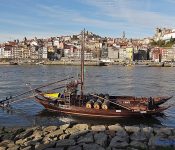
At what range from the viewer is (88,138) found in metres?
13.7

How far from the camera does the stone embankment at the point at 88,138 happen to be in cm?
1301

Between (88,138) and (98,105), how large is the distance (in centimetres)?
1096

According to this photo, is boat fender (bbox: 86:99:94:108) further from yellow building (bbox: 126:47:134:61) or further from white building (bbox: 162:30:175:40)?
white building (bbox: 162:30:175:40)

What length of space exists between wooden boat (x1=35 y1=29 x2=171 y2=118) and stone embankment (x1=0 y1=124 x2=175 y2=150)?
8.44 metres

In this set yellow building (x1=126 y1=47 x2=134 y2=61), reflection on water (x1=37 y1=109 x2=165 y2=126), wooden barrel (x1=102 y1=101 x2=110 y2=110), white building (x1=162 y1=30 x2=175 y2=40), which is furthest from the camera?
white building (x1=162 y1=30 x2=175 y2=40)

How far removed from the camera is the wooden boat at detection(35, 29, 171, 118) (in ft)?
79.9

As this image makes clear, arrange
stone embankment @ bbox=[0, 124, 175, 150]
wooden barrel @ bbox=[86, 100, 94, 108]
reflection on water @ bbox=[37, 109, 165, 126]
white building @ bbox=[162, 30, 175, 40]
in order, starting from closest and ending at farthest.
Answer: stone embankment @ bbox=[0, 124, 175, 150] → reflection on water @ bbox=[37, 109, 165, 126] → wooden barrel @ bbox=[86, 100, 94, 108] → white building @ bbox=[162, 30, 175, 40]

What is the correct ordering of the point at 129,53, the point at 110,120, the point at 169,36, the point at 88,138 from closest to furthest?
the point at 88,138
the point at 110,120
the point at 129,53
the point at 169,36

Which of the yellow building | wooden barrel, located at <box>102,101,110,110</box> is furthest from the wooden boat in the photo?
the yellow building

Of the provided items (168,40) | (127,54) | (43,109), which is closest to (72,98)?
(43,109)

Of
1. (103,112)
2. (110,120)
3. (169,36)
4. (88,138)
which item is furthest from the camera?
(169,36)

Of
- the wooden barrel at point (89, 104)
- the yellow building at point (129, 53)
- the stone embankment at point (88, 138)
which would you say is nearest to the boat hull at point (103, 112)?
the wooden barrel at point (89, 104)

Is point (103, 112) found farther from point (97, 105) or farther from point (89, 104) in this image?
point (89, 104)

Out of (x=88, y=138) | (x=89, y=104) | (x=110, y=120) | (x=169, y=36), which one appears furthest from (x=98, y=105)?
(x=169, y=36)
